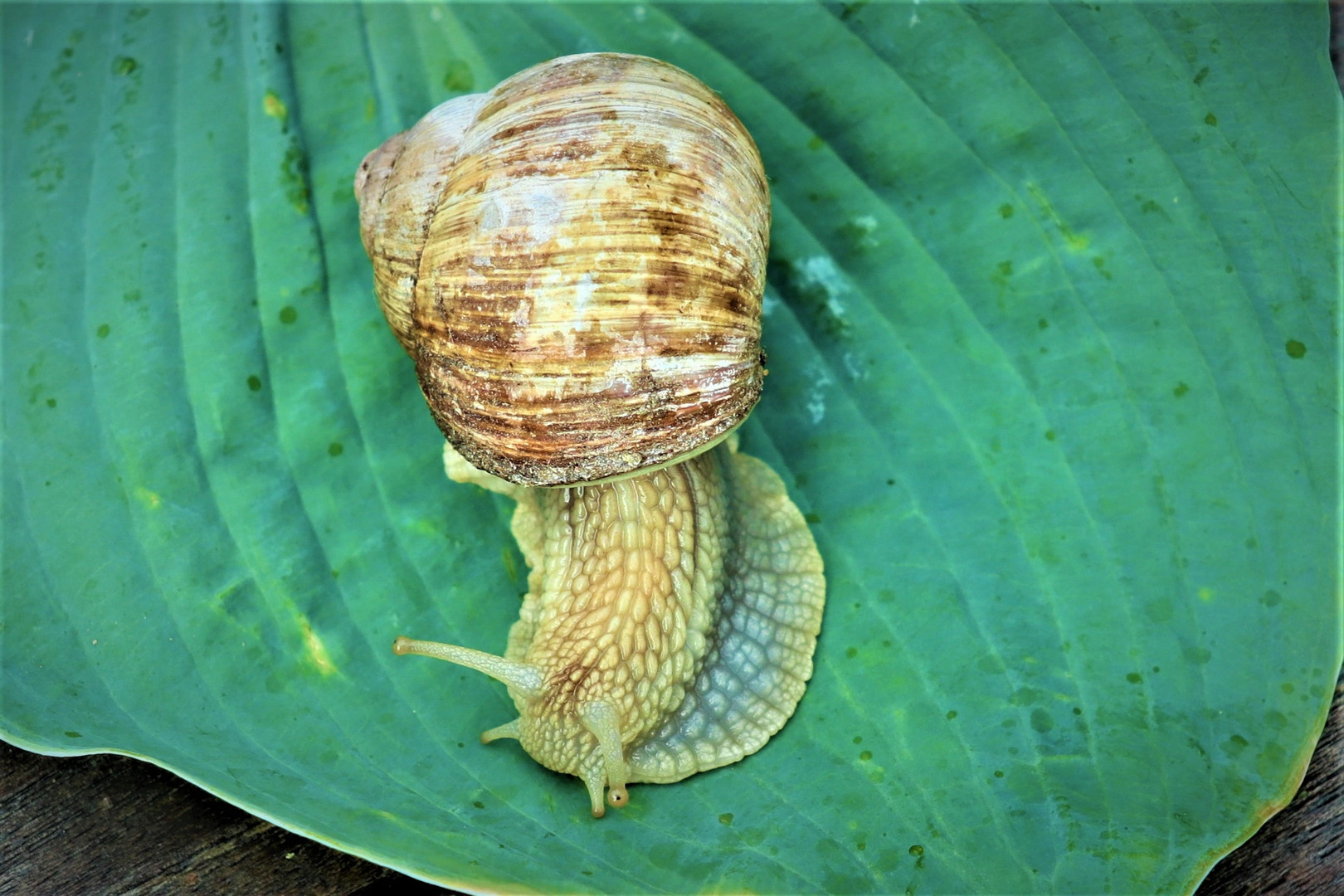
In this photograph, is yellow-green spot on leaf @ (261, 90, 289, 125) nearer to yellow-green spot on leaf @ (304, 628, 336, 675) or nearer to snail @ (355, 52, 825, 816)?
snail @ (355, 52, 825, 816)

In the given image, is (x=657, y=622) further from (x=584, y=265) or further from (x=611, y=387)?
(x=584, y=265)

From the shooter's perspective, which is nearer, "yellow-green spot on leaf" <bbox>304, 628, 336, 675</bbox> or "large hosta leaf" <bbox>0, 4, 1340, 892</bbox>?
"large hosta leaf" <bbox>0, 4, 1340, 892</bbox>

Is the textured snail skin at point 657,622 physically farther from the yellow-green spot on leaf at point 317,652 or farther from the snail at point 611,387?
the yellow-green spot on leaf at point 317,652

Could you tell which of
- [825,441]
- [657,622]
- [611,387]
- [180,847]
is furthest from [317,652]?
[825,441]

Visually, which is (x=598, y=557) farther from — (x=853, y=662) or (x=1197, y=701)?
(x=1197, y=701)

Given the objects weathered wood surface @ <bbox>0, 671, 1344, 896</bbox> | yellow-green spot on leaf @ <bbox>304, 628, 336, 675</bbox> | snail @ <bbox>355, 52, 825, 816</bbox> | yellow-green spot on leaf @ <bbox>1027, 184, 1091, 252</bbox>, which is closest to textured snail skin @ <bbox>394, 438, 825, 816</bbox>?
snail @ <bbox>355, 52, 825, 816</bbox>

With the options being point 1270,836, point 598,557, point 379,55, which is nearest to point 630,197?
point 598,557

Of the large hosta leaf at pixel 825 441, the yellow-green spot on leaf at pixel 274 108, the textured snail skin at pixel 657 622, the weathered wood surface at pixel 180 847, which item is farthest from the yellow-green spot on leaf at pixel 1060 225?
the yellow-green spot on leaf at pixel 274 108
